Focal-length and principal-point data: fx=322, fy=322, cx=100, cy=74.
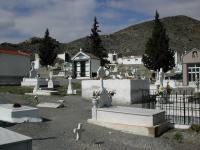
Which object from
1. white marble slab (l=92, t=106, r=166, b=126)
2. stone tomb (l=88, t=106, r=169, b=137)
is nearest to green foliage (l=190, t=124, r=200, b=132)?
stone tomb (l=88, t=106, r=169, b=137)

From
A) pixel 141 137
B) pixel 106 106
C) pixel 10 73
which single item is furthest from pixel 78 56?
pixel 141 137

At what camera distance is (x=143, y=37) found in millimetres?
148000

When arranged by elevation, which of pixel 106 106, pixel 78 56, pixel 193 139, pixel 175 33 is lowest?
pixel 193 139

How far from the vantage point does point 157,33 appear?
51562 millimetres

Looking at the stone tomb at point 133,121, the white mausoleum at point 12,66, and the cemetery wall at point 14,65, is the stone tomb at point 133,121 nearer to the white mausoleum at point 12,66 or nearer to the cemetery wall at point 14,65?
the white mausoleum at point 12,66

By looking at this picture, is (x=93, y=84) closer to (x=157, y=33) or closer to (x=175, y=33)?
(x=157, y=33)

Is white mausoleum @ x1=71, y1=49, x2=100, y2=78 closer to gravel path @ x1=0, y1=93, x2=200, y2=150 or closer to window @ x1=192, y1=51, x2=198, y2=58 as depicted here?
window @ x1=192, y1=51, x2=198, y2=58

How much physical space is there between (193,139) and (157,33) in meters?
42.4

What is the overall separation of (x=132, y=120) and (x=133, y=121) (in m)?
0.05

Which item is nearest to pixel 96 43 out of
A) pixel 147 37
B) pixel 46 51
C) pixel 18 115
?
pixel 46 51

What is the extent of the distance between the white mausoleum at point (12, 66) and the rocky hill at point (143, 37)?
51750 mm

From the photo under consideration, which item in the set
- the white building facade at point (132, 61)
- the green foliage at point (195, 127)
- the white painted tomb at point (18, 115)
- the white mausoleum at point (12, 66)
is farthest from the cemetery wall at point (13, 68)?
the white building facade at point (132, 61)

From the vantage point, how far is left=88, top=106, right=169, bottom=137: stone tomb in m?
11.1

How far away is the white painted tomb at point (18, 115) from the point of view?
40.7ft
